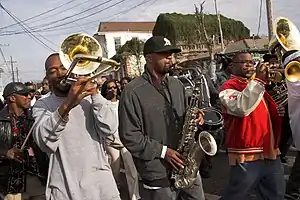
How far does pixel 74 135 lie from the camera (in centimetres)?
296

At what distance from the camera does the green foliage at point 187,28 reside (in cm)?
4322

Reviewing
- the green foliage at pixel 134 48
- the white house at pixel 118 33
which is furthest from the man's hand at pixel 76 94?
the white house at pixel 118 33

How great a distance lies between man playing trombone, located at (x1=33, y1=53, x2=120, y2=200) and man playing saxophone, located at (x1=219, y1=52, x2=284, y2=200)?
1.30 metres

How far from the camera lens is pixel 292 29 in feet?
15.8

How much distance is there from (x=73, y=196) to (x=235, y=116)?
1.71 meters

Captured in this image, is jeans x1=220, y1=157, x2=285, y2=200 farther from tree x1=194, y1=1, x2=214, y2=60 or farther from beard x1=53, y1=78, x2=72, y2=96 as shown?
tree x1=194, y1=1, x2=214, y2=60

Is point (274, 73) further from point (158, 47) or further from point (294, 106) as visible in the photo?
point (158, 47)

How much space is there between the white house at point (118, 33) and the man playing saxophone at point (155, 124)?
53.9 meters

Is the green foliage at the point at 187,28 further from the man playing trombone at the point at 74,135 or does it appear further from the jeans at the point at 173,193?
the man playing trombone at the point at 74,135

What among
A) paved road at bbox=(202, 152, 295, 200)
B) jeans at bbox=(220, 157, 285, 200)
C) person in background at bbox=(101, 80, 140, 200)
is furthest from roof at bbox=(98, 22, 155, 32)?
jeans at bbox=(220, 157, 285, 200)

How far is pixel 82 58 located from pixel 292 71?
215 centimetres

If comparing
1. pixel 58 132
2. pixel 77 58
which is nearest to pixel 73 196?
pixel 58 132

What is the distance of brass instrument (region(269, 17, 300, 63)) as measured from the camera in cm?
466

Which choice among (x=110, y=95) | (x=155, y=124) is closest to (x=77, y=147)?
(x=155, y=124)
